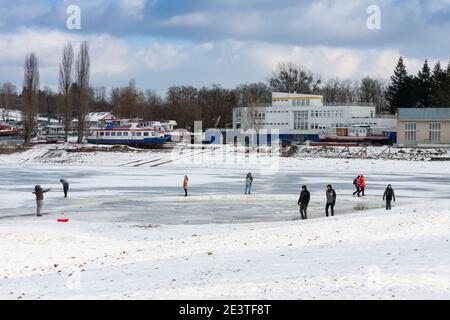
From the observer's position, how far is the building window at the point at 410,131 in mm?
74875

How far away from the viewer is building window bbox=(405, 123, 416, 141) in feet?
246

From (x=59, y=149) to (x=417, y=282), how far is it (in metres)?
67.8

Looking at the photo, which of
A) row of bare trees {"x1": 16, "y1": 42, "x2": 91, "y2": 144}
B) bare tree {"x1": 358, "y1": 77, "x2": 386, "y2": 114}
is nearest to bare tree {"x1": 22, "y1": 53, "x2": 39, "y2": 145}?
row of bare trees {"x1": 16, "y1": 42, "x2": 91, "y2": 144}

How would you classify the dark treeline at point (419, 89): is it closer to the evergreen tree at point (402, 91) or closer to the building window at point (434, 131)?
the evergreen tree at point (402, 91)

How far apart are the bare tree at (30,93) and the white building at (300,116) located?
105ft

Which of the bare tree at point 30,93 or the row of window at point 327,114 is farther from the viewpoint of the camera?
the row of window at point 327,114

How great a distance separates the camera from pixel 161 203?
32.0 m

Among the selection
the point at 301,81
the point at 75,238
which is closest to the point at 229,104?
the point at 301,81

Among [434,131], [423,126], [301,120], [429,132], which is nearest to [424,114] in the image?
[423,126]

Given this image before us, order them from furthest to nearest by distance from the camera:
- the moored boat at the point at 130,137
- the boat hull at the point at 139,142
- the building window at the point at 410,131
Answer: the moored boat at the point at 130,137 < the boat hull at the point at 139,142 < the building window at the point at 410,131

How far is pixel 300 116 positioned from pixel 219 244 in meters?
81.6

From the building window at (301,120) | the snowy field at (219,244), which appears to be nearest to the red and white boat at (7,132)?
the building window at (301,120)
